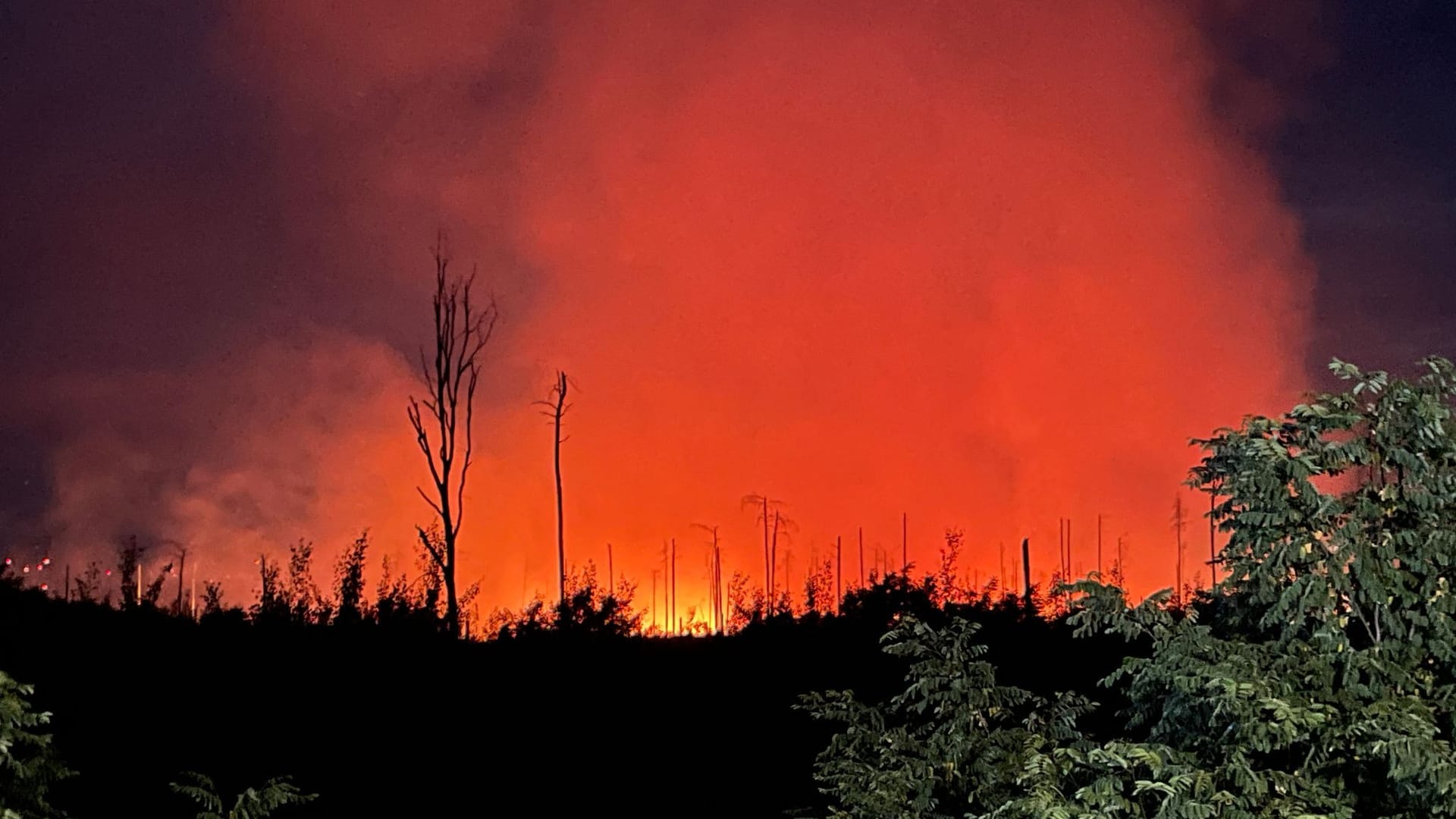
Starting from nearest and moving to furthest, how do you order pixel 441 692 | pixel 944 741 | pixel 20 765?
pixel 20 765, pixel 944 741, pixel 441 692

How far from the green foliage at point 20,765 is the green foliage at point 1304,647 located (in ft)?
10.1

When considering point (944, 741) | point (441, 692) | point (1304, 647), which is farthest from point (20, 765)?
point (441, 692)

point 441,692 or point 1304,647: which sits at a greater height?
point 1304,647

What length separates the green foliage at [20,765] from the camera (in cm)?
450

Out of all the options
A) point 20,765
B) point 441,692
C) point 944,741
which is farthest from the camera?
point 441,692

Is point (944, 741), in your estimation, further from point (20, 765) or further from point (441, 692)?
point (441, 692)

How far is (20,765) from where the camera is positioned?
4602 mm

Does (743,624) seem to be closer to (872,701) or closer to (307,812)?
(872,701)

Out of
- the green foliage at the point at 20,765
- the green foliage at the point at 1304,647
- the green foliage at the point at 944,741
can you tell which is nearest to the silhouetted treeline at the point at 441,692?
the green foliage at the point at 20,765

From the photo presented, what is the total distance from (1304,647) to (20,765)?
174 inches

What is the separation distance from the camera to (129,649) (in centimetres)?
898

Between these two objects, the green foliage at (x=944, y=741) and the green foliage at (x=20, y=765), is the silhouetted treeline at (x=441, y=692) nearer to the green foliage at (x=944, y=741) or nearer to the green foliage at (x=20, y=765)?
the green foliage at (x=20, y=765)

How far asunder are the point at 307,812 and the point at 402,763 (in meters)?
0.73

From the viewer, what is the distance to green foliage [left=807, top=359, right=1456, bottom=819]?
14.1ft
